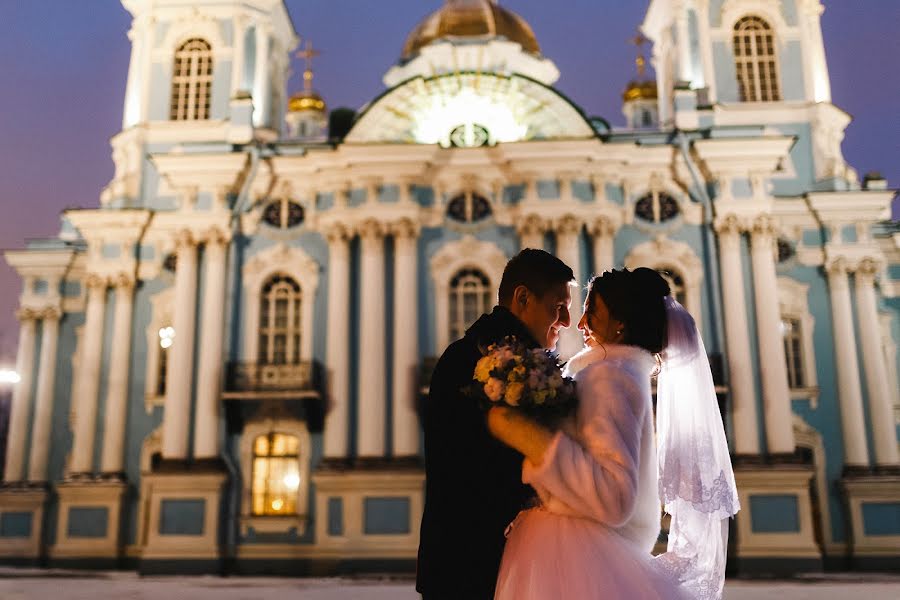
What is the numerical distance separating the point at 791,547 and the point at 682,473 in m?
16.3

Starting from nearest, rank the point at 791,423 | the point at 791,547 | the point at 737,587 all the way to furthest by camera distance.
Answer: the point at 737,587 < the point at 791,547 < the point at 791,423

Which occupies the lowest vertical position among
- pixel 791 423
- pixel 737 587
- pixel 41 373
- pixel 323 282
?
pixel 737 587

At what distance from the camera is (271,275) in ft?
71.4

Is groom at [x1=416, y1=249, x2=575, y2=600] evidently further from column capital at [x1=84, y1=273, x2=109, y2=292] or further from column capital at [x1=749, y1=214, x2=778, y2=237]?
column capital at [x1=84, y1=273, x2=109, y2=292]

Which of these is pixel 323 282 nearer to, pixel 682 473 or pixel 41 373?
pixel 41 373

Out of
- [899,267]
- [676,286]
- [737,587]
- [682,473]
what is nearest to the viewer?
[682,473]

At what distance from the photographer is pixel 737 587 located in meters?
16.1

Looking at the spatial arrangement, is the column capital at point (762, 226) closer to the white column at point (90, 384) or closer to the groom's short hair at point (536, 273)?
the white column at point (90, 384)

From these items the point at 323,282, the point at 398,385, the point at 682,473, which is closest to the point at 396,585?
the point at 398,385

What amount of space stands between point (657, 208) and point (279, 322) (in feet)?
31.4

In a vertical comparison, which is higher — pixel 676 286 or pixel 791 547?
pixel 676 286

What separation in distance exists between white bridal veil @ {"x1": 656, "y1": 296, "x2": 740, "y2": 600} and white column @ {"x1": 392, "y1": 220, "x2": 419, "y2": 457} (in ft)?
51.2

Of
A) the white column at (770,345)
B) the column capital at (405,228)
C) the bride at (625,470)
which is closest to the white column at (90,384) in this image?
the column capital at (405,228)

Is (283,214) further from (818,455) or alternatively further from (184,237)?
(818,455)
